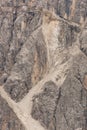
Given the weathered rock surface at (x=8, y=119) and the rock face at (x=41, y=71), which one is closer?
the weathered rock surface at (x=8, y=119)

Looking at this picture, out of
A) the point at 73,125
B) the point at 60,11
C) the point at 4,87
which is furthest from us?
the point at 60,11

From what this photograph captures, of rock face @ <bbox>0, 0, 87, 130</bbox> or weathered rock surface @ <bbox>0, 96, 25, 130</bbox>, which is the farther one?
rock face @ <bbox>0, 0, 87, 130</bbox>

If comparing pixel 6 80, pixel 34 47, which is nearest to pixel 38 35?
pixel 34 47

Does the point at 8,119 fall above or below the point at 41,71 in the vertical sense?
below

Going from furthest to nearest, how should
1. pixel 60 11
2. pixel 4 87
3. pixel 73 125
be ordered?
pixel 60 11 → pixel 4 87 → pixel 73 125

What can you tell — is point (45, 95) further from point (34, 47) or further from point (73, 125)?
point (34, 47)

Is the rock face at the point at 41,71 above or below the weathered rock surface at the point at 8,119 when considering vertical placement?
above

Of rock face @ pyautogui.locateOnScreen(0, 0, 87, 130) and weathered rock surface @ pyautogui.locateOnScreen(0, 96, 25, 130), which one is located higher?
rock face @ pyautogui.locateOnScreen(0, 0, 87, 130)

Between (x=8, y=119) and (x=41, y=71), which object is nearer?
(x=8, y=119)
